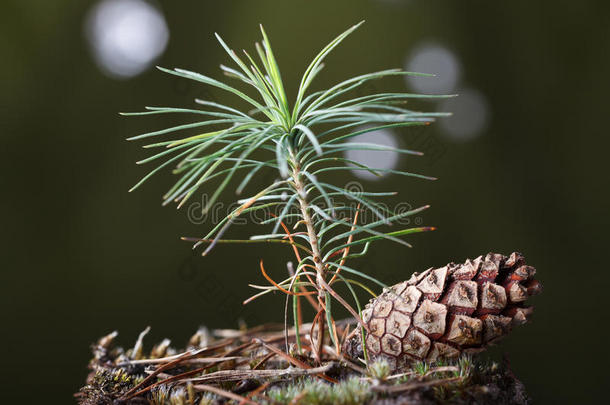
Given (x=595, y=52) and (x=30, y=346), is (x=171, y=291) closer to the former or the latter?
(x=30, y=346)

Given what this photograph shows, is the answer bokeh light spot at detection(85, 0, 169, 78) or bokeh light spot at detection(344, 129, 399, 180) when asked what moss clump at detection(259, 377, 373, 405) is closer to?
bokeh light spot at detection(344, 129, 399, 180)

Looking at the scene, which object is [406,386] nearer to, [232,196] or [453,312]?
[453,312]

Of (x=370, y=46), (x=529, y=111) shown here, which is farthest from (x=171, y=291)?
(x=529, y=111)

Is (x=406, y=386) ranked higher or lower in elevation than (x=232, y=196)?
lower

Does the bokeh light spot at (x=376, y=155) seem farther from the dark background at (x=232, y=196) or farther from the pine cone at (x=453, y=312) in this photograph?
the pine cone at (x=453, y=312)

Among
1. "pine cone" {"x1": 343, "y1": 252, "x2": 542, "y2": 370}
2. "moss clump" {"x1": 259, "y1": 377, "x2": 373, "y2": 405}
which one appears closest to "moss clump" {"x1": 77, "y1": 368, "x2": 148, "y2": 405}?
"moss clump" {"x1": 259, "y1": 377, "x2": 373, "y2": 405}

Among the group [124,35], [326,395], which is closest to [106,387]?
[326,395]
